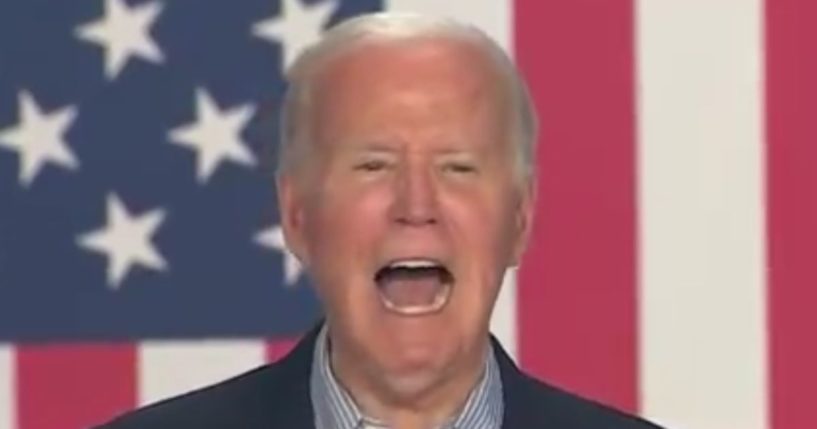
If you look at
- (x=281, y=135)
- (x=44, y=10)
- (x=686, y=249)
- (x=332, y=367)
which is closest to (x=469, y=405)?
(x=332, y=367)

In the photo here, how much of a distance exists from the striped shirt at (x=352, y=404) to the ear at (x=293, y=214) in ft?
0.23

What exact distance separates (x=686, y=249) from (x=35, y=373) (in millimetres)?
630

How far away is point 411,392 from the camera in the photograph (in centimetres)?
154

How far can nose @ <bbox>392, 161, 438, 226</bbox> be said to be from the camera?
1.47 m

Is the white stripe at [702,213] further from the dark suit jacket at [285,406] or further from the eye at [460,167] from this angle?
the eye at [460,167]

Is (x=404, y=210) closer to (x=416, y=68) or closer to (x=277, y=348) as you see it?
(x=416, y=68)

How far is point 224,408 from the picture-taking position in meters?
1.59

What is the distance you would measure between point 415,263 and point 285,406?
0.53 feet

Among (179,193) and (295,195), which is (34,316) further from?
(295,195)

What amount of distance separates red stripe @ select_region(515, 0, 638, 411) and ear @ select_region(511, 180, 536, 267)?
0.54 meters

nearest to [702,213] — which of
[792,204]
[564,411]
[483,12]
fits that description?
[792,204]

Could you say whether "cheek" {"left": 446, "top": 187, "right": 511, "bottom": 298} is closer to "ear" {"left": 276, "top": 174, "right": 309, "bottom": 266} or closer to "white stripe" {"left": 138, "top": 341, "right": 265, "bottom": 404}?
"ear" {"left": 276, "top": 174, "right": 309, "bottom": 266}

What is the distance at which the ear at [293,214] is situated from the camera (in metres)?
1.55

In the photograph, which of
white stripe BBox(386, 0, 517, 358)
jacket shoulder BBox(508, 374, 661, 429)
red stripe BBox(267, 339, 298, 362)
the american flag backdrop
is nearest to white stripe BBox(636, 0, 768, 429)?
the american flag backdrop
